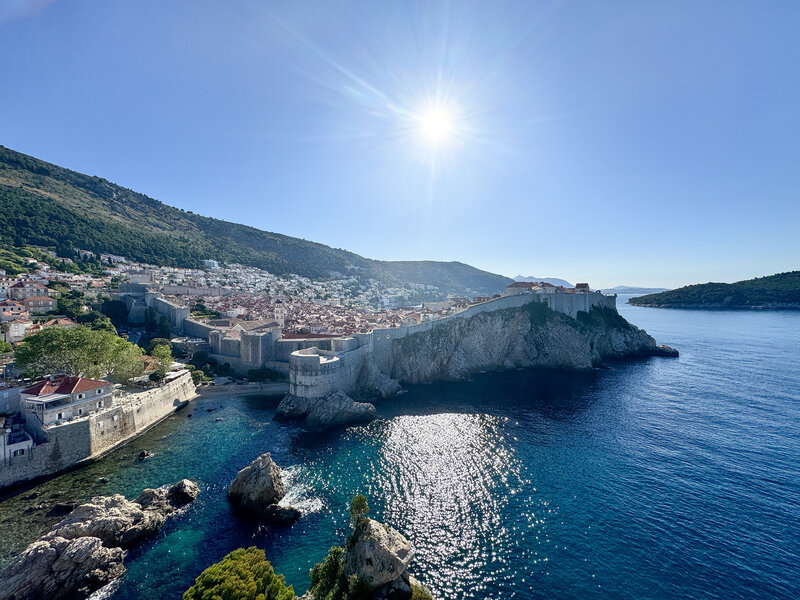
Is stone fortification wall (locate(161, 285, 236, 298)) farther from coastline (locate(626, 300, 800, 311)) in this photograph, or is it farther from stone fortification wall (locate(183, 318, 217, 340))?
coastline (locate(626, 300, 800, 311))

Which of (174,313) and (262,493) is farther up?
(174,313)

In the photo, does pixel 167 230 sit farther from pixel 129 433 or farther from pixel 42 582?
pixel 42 582

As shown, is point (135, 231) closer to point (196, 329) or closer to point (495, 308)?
point (196, 329)

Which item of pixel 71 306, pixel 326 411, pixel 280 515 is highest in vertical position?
pixel 71 306

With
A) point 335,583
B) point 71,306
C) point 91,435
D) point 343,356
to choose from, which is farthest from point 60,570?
point 71,306

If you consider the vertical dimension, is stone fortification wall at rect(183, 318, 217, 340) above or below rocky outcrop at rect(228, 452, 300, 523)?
above

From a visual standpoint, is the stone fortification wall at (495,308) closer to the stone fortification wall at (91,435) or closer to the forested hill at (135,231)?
Answer: the stone fortification wall at (91,435)

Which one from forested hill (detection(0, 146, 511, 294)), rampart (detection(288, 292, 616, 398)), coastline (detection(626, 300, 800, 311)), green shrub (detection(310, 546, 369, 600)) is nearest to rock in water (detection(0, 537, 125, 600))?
green shrub (detection(310, 546, 369, 600))
